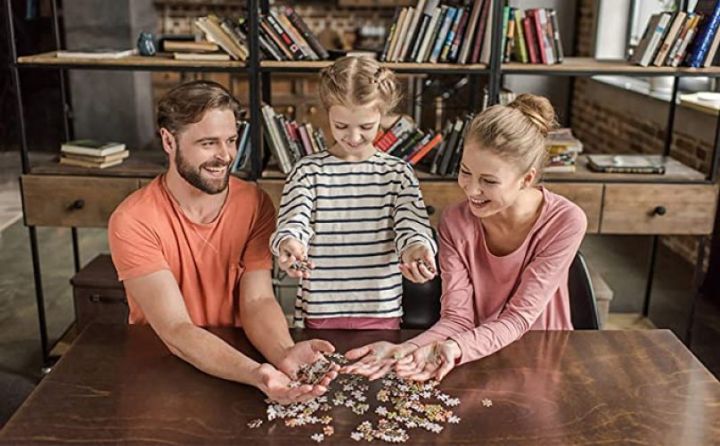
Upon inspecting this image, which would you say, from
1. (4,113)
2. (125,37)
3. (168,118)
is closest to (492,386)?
(168,118)

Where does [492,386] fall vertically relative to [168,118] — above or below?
below

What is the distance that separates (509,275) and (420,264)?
0.27m

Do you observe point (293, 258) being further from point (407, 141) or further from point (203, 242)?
point (407, 141)

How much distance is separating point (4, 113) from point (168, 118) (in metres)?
6.38

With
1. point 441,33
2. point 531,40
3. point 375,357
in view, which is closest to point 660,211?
point 531,40

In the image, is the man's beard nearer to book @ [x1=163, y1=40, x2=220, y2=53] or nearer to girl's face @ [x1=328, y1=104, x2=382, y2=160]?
girl's face @ [x1=328, y1=104, x2=382, y2=160]

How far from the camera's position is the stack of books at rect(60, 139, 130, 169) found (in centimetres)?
307

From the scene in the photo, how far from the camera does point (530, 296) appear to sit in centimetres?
181

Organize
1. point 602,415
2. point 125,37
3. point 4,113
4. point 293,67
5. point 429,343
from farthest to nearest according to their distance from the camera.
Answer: point 4,113, point 125,37, point 293,67, point 429,343, point 602,415

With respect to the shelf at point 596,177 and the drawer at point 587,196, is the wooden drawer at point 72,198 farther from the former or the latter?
the drawer at point 587,196

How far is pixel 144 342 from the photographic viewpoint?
1.76 m

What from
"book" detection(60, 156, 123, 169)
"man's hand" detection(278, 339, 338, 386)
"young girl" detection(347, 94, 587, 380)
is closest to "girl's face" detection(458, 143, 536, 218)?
"young girl" detection(347, 94, 587, 380)

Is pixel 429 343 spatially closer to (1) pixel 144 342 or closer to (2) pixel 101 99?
(1) pixel 144 342

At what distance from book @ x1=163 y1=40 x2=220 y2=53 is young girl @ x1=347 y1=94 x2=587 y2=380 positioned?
1.41m
